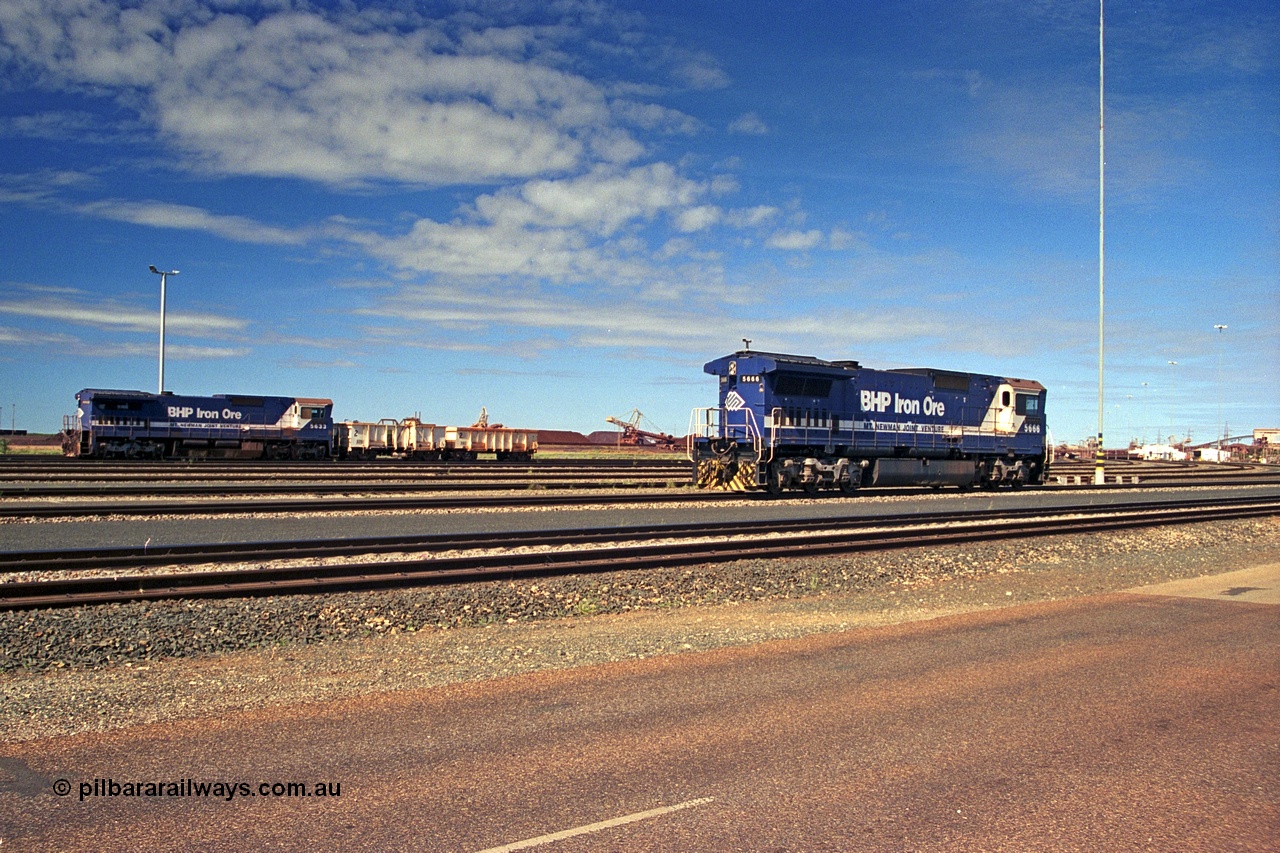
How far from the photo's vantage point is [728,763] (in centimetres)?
533

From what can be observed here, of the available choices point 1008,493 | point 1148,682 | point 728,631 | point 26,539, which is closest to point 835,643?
point 728,631

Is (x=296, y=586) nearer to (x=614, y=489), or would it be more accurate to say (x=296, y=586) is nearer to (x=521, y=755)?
(x=521, y=755)

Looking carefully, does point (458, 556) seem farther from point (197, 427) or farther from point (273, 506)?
point (197, 427)

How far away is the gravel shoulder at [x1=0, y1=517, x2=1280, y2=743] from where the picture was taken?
7.07m

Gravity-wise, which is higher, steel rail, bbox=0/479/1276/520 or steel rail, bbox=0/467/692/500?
steel rail, bbox=0/467/692/500

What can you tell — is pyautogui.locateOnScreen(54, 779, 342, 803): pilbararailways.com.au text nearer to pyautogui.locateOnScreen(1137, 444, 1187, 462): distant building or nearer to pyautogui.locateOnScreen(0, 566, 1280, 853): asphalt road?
pyautogui.locateOnScreen(0, 566, 1280, 853): asphalt road

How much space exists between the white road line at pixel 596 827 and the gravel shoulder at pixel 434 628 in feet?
10.3

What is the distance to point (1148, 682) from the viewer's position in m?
7.18

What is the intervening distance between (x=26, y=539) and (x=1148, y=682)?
16.3 meters

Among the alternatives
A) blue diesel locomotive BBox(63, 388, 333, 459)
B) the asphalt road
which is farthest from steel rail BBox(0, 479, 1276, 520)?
blue diesel locomotive BBox(63, 388, 333, 459)

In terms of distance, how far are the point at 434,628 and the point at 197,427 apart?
38.4 meters

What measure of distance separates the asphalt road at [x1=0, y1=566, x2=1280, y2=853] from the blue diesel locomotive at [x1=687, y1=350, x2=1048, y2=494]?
20046 millimetres

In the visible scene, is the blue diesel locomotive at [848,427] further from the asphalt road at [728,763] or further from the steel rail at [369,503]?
the asphalt road at [728,763]

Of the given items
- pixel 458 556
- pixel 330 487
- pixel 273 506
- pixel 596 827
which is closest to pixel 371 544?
pixel 458 556
